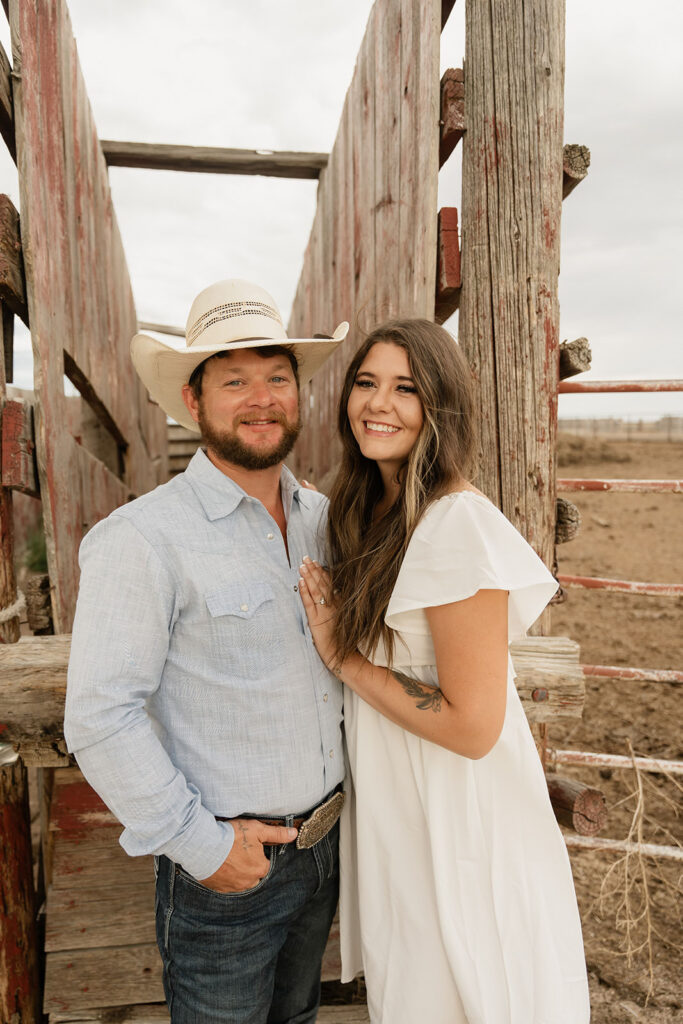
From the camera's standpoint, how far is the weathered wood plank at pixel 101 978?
2240mm

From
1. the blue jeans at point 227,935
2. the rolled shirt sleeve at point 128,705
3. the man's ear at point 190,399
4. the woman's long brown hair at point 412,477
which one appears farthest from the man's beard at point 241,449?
the blue jeans at point 227,935

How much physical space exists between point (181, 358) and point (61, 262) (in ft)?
3.57

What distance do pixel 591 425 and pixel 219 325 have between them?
144 ft

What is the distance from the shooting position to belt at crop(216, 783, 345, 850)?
5.39ft

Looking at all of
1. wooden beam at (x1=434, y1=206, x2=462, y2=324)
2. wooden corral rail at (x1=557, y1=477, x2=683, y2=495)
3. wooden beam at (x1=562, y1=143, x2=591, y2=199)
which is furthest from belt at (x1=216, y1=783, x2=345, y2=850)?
wooden beam at (x1=562, y1=143, x2=591, y2=199)

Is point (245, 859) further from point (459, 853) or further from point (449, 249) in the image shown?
point (449, 249)

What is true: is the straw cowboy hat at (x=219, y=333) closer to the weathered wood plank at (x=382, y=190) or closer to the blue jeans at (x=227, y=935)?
the weathered wood plank at (x=382, y=190)

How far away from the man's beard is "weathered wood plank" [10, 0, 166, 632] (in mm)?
668

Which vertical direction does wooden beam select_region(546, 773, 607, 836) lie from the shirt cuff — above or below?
below

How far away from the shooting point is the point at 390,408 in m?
1.72

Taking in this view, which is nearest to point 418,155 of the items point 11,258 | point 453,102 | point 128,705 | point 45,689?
point 453,102

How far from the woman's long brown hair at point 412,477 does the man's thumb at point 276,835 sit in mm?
438

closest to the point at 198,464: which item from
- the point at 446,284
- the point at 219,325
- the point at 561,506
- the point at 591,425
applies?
the point at 219,325

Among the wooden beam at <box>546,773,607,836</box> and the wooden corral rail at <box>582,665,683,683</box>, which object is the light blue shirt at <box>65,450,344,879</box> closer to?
the wooden beam at <box>546,773,607,836</box>
